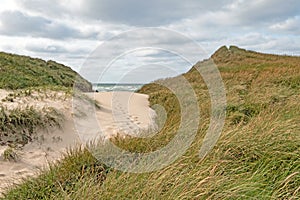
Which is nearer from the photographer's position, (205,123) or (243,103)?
(205,123)

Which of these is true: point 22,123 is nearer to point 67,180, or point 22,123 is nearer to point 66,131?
point 66,131

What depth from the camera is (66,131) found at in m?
7.14

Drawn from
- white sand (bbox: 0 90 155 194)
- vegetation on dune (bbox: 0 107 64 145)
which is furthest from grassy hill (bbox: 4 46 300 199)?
vegetation on dune (bbox: 0 107 64 145)

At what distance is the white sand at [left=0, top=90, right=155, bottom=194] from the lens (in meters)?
5.25

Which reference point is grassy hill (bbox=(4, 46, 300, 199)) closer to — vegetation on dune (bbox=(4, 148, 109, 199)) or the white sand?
vegetation on dune (bbox=(4, 148, 109, 199))

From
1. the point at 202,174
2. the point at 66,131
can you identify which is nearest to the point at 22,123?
the point at 66,131

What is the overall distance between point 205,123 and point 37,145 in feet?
10.3

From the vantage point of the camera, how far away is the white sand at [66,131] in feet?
17.2

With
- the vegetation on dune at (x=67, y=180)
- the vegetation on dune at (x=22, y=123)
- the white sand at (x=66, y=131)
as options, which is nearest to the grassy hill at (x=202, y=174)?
the vegetation on dune at (x=67, y=180)

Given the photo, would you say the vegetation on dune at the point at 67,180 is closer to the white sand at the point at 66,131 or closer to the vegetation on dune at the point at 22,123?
the white sand at the point at 66,131

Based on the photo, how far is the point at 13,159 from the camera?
552 centimetres

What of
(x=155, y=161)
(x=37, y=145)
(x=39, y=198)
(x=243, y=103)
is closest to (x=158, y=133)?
(x=155, y=161)

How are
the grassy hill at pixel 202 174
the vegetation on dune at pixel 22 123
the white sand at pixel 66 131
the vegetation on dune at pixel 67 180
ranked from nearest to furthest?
the grassy hill at pixel 202 174, the vegetation on dune at pixel 67 180, the white sand at pixel 66 131, the vegetation on dune at pixel 22 123

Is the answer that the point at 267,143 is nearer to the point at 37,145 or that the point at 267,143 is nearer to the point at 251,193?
the point at 251,193
